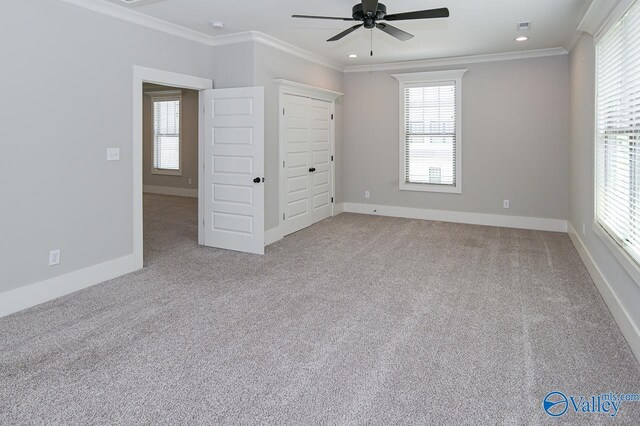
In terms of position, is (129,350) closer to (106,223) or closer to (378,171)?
(106,223)

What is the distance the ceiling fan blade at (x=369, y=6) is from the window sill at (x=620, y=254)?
262cm

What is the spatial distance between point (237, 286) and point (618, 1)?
381cm

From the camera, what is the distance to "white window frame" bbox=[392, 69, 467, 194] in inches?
268

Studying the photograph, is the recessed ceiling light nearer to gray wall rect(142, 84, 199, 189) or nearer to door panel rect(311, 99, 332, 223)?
door panel rect(311, 99, 332, 223)

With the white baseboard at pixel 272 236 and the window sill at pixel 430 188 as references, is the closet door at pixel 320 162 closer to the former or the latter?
the white baseboard at pixel 272 236

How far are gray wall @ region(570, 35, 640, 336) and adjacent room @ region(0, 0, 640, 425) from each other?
0.14 ft

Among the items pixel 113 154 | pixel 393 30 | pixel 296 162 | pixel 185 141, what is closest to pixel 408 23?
pixel 393 30

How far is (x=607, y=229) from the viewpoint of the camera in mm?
3594

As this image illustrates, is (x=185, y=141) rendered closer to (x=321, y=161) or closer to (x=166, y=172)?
(x=166, y=172)

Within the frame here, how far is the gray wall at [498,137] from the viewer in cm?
623

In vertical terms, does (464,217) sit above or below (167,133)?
below

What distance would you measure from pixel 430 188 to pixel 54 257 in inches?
217

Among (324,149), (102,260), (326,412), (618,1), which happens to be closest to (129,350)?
(326,412)

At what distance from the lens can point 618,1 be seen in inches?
124
